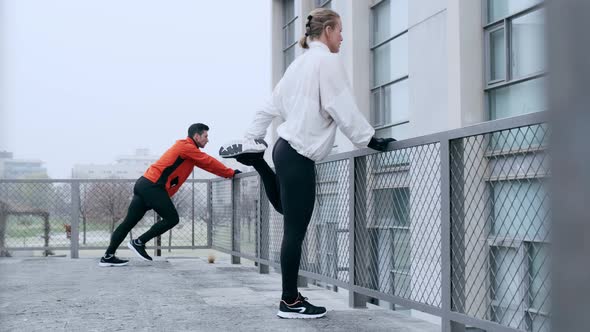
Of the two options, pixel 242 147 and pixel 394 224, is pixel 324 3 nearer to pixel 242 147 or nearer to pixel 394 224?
pixel 242 147

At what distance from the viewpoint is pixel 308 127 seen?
4.16m

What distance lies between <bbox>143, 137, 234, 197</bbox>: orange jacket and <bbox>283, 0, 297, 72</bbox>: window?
7.63m

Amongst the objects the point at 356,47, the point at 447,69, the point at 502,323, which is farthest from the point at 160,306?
the point at 356,47

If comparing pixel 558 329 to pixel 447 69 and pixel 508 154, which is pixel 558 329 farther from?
pixel 447 69

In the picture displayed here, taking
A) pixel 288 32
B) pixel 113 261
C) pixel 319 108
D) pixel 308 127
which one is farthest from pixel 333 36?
pixel 288 32

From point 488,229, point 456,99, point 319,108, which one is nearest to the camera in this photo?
point 488,229

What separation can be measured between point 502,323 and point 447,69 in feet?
Answer: 17.1

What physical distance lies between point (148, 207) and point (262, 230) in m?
1.87

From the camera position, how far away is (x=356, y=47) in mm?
11188

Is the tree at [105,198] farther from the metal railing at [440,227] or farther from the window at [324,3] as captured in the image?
the window at [324,3]

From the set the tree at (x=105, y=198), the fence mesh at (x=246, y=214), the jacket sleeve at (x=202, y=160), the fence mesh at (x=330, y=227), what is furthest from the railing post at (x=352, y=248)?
the tree at (x=105, y=198)

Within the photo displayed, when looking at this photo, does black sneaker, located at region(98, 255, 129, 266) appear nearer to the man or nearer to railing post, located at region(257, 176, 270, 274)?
the man

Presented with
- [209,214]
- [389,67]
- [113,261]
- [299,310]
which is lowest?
[113,261]

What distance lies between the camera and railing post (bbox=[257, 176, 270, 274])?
7.57m
